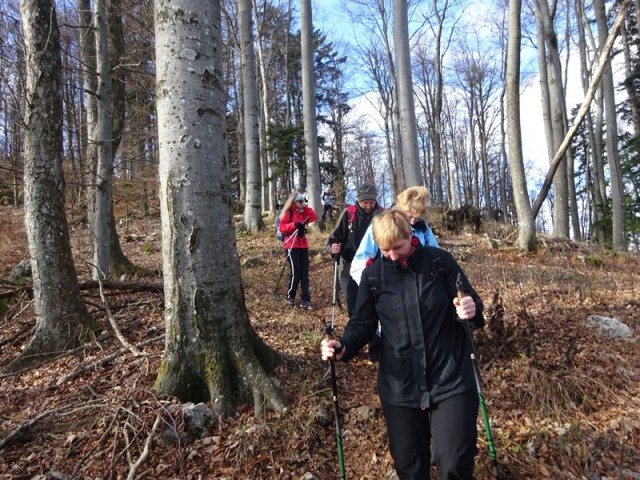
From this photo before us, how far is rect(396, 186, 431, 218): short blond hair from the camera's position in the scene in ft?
11.7

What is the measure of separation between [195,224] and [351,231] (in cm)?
245

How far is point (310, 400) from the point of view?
3650 mm

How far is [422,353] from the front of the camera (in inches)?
92.3

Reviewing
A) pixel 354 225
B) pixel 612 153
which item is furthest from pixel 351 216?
pixel 612 153

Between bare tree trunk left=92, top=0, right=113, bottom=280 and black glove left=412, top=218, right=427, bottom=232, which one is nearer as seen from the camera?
black glove left=412, top=218, right=427, bottom=232

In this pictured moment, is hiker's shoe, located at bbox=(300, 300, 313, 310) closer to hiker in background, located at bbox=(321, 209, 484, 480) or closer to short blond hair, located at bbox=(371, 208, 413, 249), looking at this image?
hiker in background, located at bbox=(321, 209, 484, 480)

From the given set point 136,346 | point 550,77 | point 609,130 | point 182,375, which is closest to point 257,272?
point 136,346

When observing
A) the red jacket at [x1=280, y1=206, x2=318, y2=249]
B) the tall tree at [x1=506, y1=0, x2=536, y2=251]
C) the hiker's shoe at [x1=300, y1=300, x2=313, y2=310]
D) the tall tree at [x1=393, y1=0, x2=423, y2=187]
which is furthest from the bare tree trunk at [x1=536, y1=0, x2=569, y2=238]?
the hiker's shoe at [x1=300, y1=300, x2=313, y2=310]

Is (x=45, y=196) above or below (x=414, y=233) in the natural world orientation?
above

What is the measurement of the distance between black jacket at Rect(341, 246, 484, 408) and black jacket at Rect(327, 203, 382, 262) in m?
2.80

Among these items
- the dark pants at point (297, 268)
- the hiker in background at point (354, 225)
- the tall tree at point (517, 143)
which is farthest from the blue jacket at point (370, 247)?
the tall tree at point (517, 143)

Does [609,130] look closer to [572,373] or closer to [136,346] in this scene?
[572,373]

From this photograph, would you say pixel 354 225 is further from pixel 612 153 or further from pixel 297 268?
pixel 612 153

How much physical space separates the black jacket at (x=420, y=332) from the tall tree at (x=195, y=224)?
1495 millimetres
